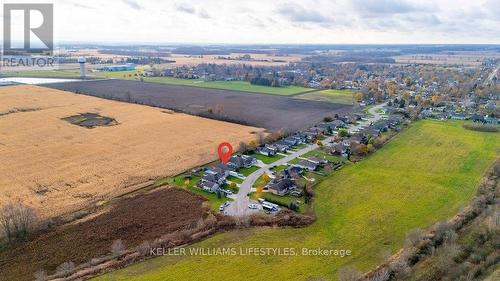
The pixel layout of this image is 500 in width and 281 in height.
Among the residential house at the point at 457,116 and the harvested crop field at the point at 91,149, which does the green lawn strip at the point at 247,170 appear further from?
the residential house at the point at 457,116

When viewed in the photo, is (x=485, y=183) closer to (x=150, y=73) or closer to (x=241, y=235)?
(x=241, y=235)

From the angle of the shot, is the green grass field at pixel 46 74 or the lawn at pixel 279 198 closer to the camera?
the lawn at pixel 279 198

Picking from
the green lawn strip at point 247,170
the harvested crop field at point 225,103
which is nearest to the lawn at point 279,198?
the green lawn strip at point 247,170

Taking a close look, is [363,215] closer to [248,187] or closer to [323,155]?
[248,187]

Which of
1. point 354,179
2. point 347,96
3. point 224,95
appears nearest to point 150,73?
point 224,95

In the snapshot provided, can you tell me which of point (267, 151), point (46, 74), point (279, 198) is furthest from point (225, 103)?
point (46, 74)
